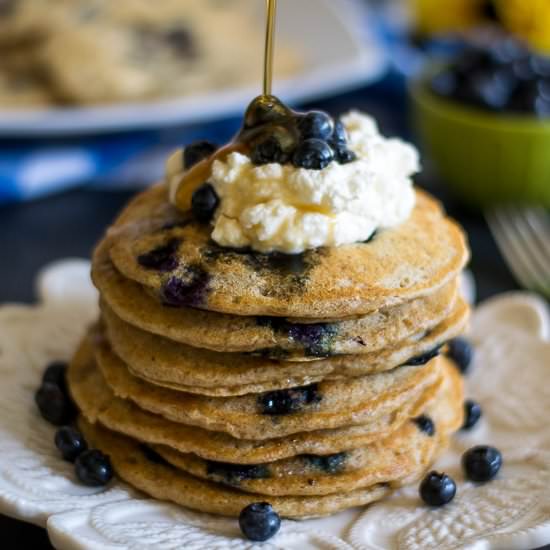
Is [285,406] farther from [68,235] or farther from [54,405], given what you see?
[68,235]

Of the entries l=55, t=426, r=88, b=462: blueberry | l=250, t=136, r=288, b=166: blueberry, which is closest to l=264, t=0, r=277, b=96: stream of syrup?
l=250, t=136, r=288, b=166: blueberry

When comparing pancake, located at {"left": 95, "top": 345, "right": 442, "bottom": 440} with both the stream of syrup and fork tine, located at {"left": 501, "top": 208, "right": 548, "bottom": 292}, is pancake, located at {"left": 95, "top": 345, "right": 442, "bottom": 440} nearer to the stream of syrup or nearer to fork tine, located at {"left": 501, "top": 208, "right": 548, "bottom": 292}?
the stream of syrup

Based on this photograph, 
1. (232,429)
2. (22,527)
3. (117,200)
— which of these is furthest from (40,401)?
(117,200)

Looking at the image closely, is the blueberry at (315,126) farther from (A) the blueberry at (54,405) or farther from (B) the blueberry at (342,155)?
(A) the blueberry at (54,405)

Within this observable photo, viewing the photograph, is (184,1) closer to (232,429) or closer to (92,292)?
(92,292)

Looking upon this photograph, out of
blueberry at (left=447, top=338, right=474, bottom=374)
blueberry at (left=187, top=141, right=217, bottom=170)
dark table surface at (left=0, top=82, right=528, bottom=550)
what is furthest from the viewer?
dark table surface at (left=0, top=82, right=528, bottom=550)

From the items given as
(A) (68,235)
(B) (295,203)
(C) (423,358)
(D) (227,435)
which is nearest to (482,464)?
(C) (423,358)
